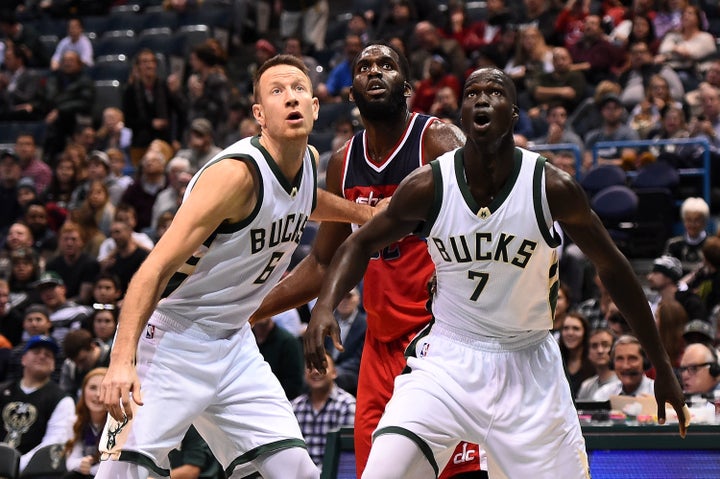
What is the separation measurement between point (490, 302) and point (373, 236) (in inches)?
20.1

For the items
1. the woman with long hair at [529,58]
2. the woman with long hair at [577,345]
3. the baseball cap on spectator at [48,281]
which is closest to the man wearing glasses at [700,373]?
the woman with long hair at [577,345]

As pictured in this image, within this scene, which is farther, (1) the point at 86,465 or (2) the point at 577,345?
(2) the point at 577,345

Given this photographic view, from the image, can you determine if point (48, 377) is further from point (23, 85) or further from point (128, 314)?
point (23, 85)

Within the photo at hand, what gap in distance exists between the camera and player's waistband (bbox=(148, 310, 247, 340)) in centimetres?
502

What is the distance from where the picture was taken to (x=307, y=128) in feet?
16.8

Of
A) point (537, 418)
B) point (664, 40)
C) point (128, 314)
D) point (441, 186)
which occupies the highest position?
point (664, 40)

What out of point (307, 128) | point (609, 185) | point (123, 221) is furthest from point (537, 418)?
point (123, 221)

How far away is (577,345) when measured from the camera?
8.68 m

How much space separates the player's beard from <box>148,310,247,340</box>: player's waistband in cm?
130

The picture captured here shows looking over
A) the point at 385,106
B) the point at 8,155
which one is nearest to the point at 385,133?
the point at 385,106

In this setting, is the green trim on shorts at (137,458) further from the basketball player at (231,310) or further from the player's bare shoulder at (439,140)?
the player's bare shoulder at (439,140)

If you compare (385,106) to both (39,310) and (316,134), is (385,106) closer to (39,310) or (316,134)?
(39,310)

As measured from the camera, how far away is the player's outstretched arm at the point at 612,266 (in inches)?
179

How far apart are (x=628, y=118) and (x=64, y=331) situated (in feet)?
19.8
